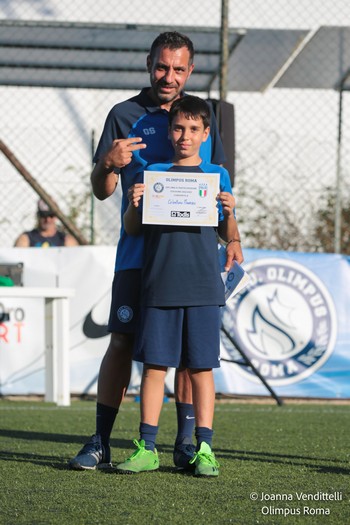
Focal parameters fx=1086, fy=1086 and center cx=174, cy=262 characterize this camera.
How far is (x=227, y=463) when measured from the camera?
4289 mm

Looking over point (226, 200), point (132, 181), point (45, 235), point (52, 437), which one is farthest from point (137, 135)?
point (45, 235)

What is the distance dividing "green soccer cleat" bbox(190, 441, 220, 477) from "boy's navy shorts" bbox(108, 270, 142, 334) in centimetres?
52

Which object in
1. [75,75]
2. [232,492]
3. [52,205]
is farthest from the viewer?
[75,75]

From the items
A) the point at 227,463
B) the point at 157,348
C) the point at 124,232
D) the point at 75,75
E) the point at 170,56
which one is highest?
the point at 75,75

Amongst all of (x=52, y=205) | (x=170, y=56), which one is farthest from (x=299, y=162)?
(x=170, y=56)

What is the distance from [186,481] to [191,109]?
1328mm

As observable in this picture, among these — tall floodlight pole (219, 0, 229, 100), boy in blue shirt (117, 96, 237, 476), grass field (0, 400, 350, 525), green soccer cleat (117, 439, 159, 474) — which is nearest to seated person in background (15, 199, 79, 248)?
tall floodlight pole (219, 0, 229, 100)

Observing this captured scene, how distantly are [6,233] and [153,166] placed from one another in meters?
7.01

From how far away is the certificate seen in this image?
393cm

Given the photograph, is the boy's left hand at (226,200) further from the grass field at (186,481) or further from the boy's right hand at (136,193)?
the grass field at (186,481)

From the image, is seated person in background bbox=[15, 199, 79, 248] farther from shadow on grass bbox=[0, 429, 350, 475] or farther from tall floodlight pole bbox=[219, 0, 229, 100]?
shadow on grass bbox=[0, 429, 350, 475]

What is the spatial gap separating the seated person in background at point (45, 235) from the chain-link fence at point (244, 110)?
0.31 meters

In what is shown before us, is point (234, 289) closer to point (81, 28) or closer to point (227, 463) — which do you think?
point (227, 463)

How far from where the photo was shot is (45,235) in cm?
914
